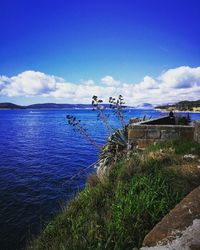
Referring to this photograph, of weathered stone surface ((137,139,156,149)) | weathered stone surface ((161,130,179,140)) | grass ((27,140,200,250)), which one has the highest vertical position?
weathered stone surface ((161,130,179,140))

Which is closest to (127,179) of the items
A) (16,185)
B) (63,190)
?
(63,190)

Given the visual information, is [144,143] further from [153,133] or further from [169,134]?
[169,134]

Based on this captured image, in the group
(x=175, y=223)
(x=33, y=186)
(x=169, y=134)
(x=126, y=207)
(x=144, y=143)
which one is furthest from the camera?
(x=33, y=186)

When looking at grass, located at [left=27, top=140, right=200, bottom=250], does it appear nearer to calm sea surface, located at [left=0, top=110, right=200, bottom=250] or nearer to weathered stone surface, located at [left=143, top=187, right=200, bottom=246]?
weathered stone surface, located at [left=143, top=187, right=200, bottom=246]

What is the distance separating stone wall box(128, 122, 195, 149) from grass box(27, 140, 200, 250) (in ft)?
5.95

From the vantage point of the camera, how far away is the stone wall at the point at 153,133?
7301mm

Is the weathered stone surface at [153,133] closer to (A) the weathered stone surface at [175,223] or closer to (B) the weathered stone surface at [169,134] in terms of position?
(B) the weathered stone surface at [169,134]

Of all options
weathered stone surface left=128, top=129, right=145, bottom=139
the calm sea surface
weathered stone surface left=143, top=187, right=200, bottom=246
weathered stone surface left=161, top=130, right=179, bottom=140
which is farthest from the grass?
the calm sea surface

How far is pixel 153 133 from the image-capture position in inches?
294

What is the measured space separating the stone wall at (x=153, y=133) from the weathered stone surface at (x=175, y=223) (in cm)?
436

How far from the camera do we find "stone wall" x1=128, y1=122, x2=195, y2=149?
7.30 m

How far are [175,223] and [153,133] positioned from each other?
192 inches

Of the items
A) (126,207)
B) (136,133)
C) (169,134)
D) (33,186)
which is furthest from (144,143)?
(33,186)

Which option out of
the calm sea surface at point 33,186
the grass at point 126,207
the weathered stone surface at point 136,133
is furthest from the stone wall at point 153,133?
the calm sea surface at point 33,186
